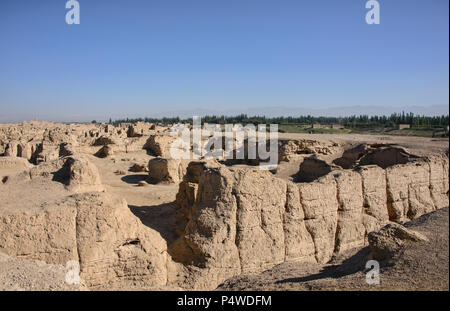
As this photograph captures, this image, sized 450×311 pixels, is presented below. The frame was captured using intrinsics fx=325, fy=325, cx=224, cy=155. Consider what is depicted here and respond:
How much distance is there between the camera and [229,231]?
23.4ft

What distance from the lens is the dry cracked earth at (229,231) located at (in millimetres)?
5241

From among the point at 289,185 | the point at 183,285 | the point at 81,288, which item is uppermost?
the point at 289,185

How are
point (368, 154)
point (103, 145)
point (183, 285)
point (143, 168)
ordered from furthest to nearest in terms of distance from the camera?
point (103, 145)
point (143, 168)
point (368, 154)
point (183, 285)

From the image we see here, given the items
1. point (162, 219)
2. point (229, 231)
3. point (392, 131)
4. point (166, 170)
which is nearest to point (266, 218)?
point (229, 231)

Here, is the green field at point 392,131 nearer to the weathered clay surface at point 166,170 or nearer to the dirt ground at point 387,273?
the weathered clay surface at point 166,170

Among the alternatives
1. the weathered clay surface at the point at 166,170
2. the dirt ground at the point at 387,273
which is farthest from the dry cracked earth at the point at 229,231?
the weathered clay surface at the point at 166,170

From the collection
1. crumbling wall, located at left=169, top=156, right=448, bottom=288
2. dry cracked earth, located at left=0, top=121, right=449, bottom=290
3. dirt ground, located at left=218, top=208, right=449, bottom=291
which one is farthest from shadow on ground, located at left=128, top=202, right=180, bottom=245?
dirt ground, located at left=218, top=208, right=449, bottom=291

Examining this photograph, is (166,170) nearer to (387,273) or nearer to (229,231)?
(229,231)

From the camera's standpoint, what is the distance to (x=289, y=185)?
791cm

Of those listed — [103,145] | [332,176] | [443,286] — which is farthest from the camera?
[103,145]

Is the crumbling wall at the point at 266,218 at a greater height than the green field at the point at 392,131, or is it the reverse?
the green field at the point at 392,131

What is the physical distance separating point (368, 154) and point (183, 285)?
11.8 m
